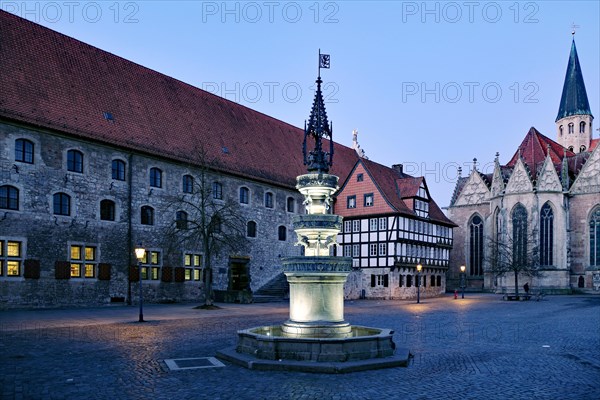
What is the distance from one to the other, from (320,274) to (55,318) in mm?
Answer: 13557

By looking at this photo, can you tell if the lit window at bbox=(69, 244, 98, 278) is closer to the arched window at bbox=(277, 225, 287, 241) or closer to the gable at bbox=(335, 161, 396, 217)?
the arched window at bbox=(277, 225, 287, 241)

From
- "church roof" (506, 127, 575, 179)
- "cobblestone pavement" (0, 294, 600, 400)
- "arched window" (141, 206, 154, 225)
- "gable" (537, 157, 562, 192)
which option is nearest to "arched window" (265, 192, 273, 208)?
"arched window" (141, 206, 154, 225)

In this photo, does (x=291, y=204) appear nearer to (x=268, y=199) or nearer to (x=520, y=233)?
(x=268, y=199)

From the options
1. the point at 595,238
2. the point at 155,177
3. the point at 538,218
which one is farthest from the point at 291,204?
the point at 595,238

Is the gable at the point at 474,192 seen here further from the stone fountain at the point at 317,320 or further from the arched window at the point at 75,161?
the stone fountain at the point at 317,320

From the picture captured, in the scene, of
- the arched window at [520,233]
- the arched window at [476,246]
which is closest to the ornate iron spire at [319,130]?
the arched window at [520,233]

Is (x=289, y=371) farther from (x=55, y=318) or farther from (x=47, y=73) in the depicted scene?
(x=47, y=73)

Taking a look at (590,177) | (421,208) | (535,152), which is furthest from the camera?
(535,152)

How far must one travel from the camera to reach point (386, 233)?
41625mm

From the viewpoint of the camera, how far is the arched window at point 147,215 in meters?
30.6

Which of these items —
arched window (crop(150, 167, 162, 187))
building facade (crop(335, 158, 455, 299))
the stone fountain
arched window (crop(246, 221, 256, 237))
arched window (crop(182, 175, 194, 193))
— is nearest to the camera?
the stone fountain

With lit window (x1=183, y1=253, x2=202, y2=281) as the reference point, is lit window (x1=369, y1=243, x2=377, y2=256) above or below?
above

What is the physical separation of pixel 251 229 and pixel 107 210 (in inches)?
471

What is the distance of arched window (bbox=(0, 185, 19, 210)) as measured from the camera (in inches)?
946
